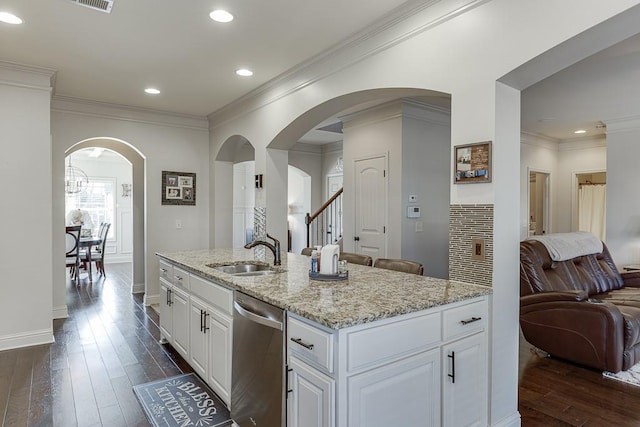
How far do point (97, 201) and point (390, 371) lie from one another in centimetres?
1012

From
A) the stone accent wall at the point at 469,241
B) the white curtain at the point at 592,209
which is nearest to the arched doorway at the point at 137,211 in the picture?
the stone accent wall at the point at 469,241

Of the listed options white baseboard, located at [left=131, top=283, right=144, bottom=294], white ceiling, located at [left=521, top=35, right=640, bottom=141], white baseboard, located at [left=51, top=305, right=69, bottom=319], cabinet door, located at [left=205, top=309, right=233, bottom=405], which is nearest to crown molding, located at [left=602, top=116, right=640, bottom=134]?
white ceiling, located at [left=521, top=35, right=640, bottom=141]

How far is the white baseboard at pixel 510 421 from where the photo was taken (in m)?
2.25

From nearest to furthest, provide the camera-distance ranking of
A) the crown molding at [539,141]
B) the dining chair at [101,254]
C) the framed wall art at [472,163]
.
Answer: the framed wall art at [472,163] < the crown molding at [539,141] < the dining chair at [101,254]

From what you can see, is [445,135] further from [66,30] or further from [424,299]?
[66,30]

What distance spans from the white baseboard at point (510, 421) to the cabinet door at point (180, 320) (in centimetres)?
229

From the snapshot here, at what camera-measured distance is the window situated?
948 cm

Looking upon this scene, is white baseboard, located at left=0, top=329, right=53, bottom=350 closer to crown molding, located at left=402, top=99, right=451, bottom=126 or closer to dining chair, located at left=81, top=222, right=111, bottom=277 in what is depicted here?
dining chair, located at left=81, top=222, right=111, bottom=277

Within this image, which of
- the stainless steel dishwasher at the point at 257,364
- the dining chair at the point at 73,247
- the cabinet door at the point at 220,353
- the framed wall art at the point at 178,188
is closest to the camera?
the stainless steel dishwasher at the point at 257,364

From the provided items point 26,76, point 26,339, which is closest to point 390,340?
point 26,339

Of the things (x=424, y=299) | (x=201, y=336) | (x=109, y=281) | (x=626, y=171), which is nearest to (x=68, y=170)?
(x=109, y=281)

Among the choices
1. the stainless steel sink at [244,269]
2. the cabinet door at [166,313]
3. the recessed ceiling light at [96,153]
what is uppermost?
the recessed ceiling light at [96,153]

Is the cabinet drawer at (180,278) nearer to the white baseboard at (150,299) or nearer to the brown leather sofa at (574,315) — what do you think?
the white baseboard at (150,299)

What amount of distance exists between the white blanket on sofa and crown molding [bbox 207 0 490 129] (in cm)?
271
